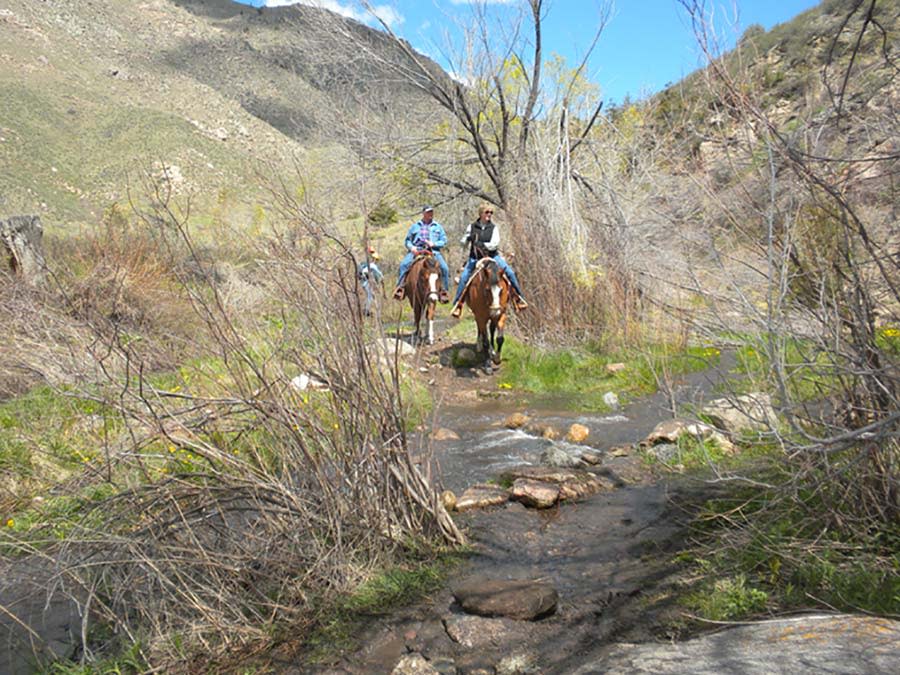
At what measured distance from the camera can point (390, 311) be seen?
1647cm

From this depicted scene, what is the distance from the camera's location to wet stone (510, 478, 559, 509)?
512cm

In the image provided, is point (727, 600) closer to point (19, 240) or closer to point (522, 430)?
point (522, 430)

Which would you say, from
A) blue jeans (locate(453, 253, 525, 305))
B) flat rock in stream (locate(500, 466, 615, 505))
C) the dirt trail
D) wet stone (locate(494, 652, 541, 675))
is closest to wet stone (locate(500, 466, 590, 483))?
flat rock in stream (locate(500, 466, 615, 505))

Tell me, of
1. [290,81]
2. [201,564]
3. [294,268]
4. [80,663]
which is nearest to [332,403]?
[294,268]

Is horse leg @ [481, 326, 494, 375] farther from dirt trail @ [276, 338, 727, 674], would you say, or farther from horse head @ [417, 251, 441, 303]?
dirt trail @ [276, 338, 727, 674]

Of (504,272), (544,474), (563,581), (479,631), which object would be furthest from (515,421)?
Answer: (479,631)

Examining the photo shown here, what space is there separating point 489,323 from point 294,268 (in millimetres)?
8135

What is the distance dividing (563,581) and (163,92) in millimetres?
60586

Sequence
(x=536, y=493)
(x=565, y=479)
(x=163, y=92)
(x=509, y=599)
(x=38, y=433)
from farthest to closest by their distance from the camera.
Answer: (x=163, y=92), (x=565, y=479), (x=38, y=433), (x=536, y=493), (x=509, y=599)

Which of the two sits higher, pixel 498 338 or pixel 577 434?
pixel 498 338

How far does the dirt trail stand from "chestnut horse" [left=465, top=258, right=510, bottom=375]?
491 cm

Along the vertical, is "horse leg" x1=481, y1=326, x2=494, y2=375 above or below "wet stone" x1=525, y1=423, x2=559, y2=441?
above

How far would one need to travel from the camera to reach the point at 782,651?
228 centimetres

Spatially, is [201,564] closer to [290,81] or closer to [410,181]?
[410,181]
